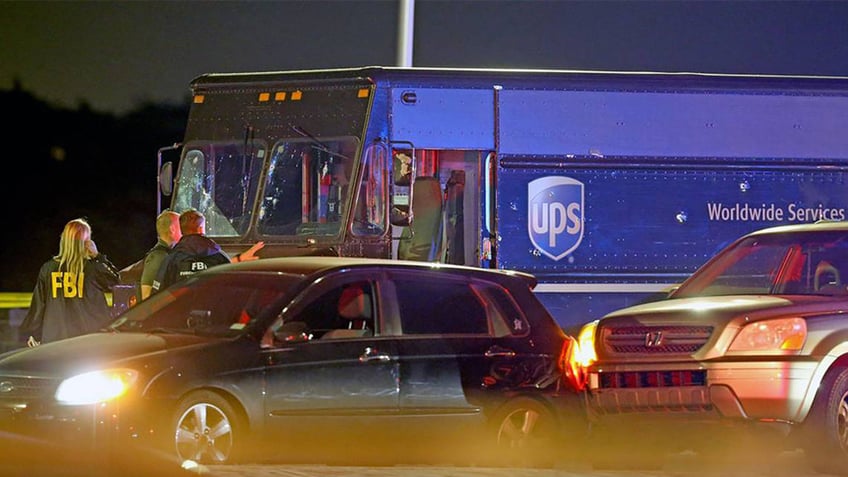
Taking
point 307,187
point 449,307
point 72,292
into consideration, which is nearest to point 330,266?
point 449,307

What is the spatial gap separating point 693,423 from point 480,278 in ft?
6.05

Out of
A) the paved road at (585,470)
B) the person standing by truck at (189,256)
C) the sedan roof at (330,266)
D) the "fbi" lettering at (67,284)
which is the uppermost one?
the person standing by truck at (189,256)

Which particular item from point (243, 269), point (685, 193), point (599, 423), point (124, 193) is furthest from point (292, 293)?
point (124, 193)

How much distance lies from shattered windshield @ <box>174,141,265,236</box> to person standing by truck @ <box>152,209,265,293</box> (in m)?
2.99

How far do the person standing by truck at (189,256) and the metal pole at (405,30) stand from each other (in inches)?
318

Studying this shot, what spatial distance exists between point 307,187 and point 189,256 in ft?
10.5

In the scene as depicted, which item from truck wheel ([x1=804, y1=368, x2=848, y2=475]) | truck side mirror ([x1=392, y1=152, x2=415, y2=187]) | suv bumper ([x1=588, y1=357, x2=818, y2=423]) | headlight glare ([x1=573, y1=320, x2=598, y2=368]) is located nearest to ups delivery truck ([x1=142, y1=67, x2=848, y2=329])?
truck side mirror ([x1=392, y1=152, x2=415, y2=187])

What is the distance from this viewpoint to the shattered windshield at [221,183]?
47.6 ft

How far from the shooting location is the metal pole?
19.1 meters

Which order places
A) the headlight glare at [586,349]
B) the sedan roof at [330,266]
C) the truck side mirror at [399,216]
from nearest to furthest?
1. the sedan roof at [330,266]
2. the headlight glare at [586,349]
3. the truck side mirror at [399,216]

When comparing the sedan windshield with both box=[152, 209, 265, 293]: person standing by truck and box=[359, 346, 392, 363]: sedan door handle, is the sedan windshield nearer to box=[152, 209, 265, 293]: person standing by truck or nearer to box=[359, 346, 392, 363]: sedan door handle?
box=[359, 346, 392, 363]: sedan door handle

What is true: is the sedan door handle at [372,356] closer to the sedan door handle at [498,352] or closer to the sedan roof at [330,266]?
the sedan roof at [330,266]

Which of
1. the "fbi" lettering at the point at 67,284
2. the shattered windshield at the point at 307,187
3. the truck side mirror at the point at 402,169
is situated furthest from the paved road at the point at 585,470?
the shattered windshield at the point at 307,187

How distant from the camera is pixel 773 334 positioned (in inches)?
369
